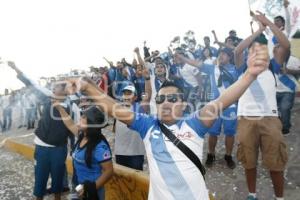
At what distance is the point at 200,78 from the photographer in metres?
10.5

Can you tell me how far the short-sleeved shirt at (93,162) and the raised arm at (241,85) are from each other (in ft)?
5.59

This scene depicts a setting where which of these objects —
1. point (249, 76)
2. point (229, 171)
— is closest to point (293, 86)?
point (229, 171)

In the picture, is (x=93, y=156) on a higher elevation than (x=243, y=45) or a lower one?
lower

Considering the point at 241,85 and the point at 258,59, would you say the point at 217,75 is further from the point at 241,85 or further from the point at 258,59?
the point at 258,59

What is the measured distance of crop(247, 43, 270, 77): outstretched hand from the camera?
9.48ft

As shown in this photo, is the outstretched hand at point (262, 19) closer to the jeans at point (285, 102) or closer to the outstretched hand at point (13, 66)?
the outstretched hand at point (13, 66)

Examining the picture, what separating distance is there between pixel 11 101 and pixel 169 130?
2212 cm

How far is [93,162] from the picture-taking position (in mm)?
4434

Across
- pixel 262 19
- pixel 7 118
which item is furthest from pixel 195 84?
pixel 7 118

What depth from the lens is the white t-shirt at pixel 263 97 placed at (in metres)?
5.09

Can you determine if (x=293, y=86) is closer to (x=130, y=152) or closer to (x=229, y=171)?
(x=229, y=171)

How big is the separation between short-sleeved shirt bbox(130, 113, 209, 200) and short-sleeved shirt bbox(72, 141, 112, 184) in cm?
129

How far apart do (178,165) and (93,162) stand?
1.58 meters

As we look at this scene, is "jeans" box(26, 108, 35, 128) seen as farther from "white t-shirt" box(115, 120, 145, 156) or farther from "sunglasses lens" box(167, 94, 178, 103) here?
"sunglasses lens" box(167, 94, 178, 103)
